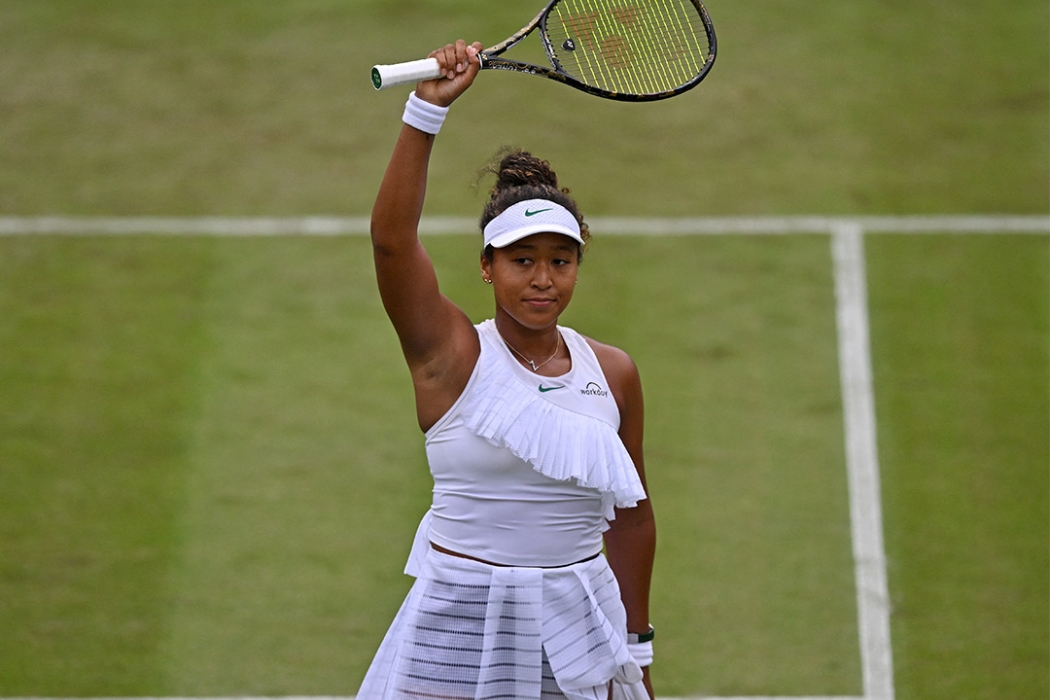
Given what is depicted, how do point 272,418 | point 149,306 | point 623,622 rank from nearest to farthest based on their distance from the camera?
point 623,622 → point 272,418 → point 149,306

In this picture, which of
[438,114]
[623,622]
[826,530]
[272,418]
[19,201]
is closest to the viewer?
[438,114]

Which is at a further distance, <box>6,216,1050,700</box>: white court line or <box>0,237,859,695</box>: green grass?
<box>6,216,1050,700</box>: white court line

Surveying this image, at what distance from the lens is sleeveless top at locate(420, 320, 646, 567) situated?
3.42 m

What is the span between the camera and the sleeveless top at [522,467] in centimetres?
342

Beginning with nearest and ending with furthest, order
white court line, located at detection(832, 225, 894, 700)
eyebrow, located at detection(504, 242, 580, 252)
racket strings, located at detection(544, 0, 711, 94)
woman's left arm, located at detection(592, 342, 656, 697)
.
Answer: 1. eyebrow, located at detection(504, 242, 580, 252)
2. woman's left arm, located at detection(592, 342, 656, 697)
3. racket strings, located at detection(544, 0, 711, 94)
4. white court line, located at detection(832, 225, 894, 700)

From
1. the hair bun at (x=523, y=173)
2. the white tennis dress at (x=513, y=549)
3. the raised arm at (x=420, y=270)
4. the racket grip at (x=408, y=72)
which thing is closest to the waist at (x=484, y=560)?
the white tennis dress at (x=513, y=549)

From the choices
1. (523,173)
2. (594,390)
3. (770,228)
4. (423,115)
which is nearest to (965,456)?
(770,228)

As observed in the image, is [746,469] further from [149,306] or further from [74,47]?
[74,47]

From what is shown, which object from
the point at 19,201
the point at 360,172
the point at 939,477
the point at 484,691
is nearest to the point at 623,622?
the point at 484,691

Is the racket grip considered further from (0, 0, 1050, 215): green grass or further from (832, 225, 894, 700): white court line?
(0, 0, 1050, 215): green grass

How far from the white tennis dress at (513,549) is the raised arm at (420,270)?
0.06 meters

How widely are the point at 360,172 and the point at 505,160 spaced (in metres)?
4.64

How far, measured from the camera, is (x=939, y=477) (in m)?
6.48

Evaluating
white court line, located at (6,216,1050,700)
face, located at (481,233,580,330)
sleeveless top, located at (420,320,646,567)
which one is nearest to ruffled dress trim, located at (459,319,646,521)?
sleeveless top, located at (420,320,646,567)
